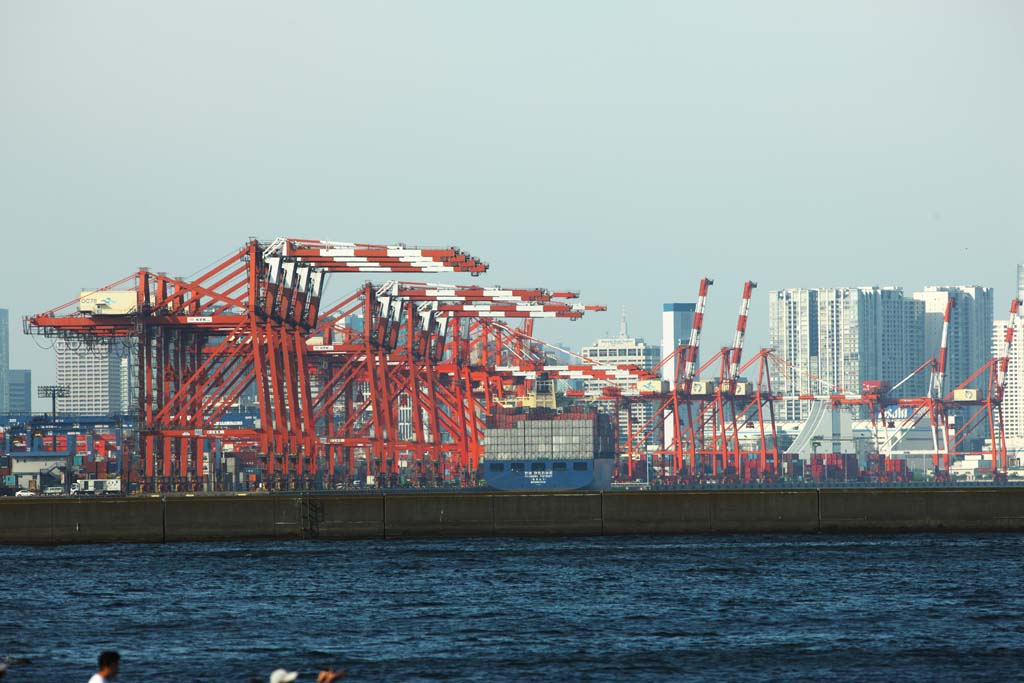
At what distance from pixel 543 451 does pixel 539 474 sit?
4164 millimetres

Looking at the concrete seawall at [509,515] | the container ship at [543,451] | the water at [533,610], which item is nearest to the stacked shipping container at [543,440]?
the container ship at [543,451]

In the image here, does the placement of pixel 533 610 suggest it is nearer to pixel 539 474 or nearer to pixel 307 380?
pixel 307 380

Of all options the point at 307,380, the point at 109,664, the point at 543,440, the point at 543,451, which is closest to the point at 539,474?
the point at 543,451

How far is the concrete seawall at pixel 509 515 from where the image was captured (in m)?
59.2

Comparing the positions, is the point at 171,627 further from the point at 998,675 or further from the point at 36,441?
the point at 36,441

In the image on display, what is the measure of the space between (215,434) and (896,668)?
287ft

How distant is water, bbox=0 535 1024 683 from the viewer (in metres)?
31.7

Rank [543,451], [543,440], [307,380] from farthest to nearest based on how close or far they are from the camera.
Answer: [543,440]
[543,451]
[307,380]

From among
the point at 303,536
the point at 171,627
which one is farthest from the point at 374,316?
the point at 171,627

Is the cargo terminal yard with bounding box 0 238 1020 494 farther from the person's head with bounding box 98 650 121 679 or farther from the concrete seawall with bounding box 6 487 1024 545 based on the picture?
the person's head with bounding box 98 650 121 679

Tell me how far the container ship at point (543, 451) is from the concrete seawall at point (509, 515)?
3127 inches

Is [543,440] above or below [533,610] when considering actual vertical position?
above

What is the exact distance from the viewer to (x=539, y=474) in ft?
465

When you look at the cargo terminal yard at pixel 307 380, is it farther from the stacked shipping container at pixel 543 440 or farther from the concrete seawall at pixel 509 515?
the concrete seawall at pixel 509 515
